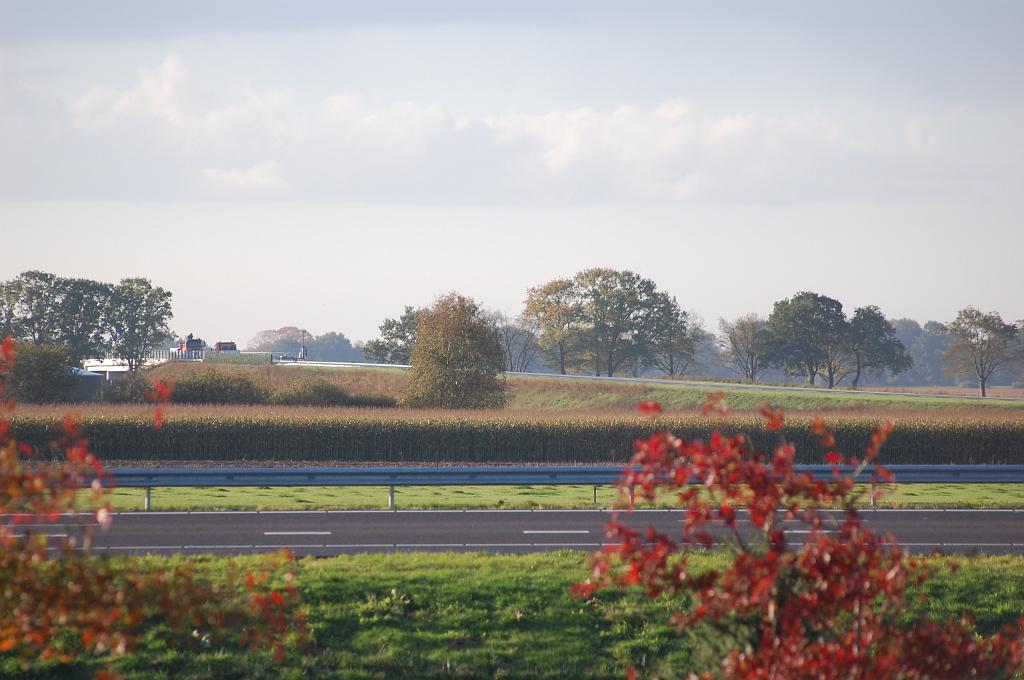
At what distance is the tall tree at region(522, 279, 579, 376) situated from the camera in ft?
268

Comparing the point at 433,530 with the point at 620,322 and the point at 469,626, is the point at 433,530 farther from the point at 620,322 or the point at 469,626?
the point at 620,322

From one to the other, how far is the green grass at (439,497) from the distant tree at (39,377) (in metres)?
18.6

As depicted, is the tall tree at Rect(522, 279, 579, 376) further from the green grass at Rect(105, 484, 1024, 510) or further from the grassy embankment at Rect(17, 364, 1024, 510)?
the green grass at Rect(105, 484, 1024, 510)

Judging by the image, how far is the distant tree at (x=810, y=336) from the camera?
7731 cm

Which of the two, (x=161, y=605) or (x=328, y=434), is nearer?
(x=161, y=605)

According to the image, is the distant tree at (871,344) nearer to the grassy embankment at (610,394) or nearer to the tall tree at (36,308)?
the grassy embankment at (610,394)

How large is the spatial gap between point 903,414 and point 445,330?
1849cm

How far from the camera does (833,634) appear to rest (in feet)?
18.3

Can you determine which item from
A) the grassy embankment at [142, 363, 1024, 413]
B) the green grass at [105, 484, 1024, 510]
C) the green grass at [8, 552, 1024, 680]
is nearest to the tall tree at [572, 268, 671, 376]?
the grassy embankment at [142, 363, 1024, 413]

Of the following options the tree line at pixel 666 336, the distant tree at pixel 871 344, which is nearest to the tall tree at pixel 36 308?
the tree line at pixel 666 336

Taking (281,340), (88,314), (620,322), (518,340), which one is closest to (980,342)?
(620,322)

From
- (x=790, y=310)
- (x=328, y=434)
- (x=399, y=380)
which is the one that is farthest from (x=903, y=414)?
(x=790, y=310)

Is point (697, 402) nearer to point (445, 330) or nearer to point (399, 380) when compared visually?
point (445, 330)

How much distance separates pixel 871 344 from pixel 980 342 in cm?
988
